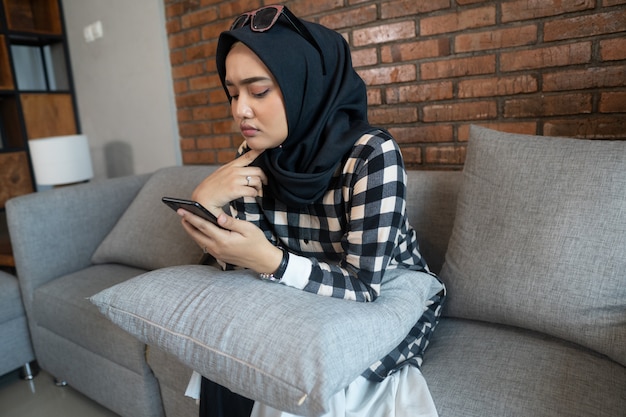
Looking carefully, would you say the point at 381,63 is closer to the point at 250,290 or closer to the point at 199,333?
the point at 250,290

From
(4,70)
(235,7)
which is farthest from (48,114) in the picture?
(235,7)

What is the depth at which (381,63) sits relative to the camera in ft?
5.62

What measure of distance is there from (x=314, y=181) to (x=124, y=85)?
91.4 inches

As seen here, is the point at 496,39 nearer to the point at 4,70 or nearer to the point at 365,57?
the point at 365,57

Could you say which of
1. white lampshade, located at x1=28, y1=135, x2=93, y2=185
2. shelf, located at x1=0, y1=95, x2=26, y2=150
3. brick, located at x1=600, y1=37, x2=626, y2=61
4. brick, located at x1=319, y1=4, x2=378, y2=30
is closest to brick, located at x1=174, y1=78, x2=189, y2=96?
white lampshade, located at x1=28, y1=135, x2=93, y2=185

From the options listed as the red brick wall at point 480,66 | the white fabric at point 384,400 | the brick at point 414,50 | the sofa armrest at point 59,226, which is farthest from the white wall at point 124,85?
the white fabric at point 384,400

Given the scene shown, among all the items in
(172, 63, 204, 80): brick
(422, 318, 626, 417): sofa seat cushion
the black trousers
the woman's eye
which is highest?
(172, 63, 204, 80): brick

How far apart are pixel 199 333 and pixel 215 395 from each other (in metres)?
0.23

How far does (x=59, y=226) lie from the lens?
181 cm

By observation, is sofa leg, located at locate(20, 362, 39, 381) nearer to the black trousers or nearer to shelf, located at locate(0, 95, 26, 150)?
the black trousers

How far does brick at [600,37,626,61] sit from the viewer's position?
4.13 ft

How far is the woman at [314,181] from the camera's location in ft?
2.97

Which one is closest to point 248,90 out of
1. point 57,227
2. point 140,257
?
point 140,257

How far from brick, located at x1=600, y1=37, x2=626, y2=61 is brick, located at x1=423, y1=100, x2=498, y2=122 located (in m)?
0.33
